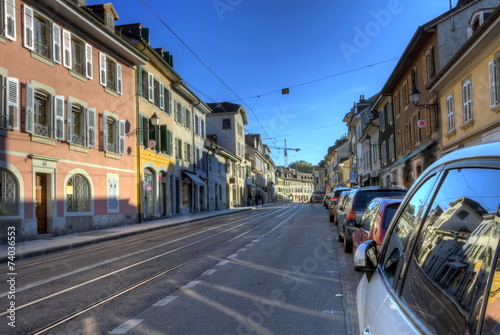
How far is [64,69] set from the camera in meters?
18.1

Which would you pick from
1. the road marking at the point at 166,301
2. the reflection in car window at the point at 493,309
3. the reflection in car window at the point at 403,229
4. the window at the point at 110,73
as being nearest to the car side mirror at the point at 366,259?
the reflection in car window at the point at 403,229

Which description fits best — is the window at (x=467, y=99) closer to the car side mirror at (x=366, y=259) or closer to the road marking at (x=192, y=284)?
the road marking at (x=192, y=284)

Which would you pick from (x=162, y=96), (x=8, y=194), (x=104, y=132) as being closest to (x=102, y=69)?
(x=104, y=132)

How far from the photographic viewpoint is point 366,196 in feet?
34.8

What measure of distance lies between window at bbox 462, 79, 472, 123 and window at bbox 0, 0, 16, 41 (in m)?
17.0

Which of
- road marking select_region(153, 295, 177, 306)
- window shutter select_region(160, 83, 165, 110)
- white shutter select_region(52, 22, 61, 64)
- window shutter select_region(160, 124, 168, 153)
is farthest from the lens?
window shutter select_region(160, 83, 165, 110)

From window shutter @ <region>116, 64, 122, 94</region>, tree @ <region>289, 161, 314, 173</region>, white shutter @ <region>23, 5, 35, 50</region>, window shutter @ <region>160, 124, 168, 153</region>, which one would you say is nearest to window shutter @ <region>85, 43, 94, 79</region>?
window shutter @ <region>116, 64, 122, 94</region>

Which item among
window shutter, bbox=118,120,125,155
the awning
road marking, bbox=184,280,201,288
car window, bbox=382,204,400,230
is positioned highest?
window shutter, bbox=118,120,125,155

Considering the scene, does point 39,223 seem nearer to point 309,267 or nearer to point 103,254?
point 103,254

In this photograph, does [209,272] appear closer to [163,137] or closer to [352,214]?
[352,214]

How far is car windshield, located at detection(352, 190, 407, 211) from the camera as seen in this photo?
1033 cm

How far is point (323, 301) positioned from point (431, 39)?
20070 mm

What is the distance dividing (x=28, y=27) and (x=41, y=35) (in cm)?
128

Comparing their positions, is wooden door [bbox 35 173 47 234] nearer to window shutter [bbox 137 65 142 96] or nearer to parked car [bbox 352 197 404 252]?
window shutter [bbox 137 65 142 96]
